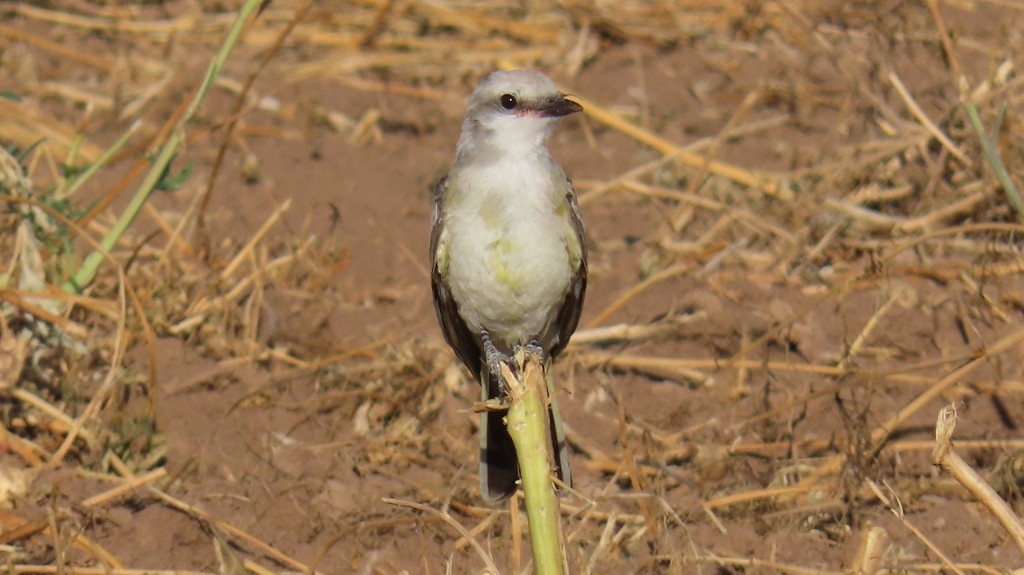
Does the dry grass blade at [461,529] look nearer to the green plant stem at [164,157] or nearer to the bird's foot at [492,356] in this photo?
the bird's foot at [492,356]

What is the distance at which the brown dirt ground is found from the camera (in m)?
5.50

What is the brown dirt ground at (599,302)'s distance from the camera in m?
5.50

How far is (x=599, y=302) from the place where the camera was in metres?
7.33

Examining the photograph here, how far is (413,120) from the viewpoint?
30.0 ft

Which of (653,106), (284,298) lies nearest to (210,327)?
(284,298)

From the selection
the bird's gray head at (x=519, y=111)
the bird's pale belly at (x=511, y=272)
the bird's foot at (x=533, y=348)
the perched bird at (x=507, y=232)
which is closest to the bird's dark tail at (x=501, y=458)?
the perched bird at (x=507, y=232)

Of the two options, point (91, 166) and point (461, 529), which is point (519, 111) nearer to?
point (461, 529)

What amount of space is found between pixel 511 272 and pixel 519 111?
1.89 ft

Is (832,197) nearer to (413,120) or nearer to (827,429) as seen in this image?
(827,429)

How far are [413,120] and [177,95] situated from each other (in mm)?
1450

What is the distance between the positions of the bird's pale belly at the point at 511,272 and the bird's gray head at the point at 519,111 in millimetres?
323

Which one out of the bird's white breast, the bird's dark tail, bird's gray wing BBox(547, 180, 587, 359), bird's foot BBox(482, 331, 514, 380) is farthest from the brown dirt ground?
the bird's white breast

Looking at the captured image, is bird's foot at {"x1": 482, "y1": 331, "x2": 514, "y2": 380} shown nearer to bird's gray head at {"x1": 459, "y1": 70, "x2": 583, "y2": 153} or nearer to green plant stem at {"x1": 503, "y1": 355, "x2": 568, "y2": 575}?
bird's gray head at {"x1": 459, "y1": 70, "x2": 583, "y2": 153}

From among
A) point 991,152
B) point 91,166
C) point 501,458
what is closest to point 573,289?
point 501,458
